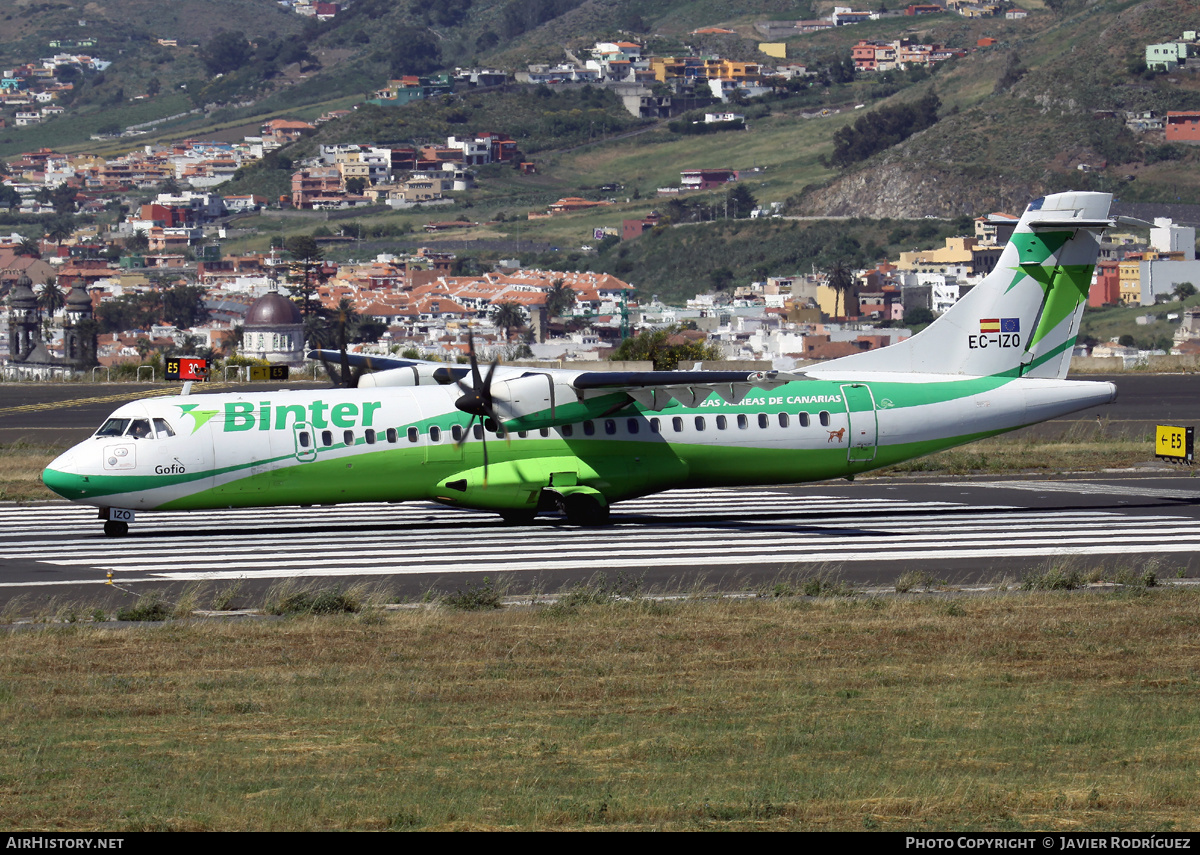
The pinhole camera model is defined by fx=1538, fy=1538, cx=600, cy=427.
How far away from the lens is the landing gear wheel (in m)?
30.7

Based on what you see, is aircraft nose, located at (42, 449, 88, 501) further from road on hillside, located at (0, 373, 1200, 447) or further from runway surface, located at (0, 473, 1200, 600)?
road on hillside, located at (0, 373, 1200, 447)

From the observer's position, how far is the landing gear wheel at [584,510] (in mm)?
30734

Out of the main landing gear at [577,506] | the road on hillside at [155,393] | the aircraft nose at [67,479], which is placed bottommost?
the road on hillside at [155,393]

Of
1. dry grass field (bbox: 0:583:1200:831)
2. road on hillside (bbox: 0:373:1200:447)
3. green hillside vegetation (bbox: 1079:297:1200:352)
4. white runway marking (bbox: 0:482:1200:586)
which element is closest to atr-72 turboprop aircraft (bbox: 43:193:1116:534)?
white runway marking (bbox: 0:482:1200:586)

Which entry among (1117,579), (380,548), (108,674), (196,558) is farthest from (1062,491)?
(108,674)

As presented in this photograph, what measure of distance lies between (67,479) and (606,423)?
34.0 ft

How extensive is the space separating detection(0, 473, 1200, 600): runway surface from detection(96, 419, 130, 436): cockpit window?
6.82 feet

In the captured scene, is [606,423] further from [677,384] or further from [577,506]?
[677,384]

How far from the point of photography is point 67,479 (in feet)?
93.8

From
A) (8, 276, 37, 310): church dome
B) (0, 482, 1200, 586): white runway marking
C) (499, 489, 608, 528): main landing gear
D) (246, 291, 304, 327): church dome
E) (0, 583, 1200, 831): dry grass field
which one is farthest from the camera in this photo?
(246, 291, 304, 327): church dome

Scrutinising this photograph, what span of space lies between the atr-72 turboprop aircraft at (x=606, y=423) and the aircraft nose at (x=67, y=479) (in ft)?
0.12

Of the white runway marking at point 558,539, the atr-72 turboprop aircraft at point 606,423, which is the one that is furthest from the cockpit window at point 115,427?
the white runway marking at point 558,539

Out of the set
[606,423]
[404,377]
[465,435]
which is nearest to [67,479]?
[465,435]

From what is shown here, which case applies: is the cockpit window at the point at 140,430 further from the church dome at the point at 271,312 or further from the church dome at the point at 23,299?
the church dome at the point at 23,299
